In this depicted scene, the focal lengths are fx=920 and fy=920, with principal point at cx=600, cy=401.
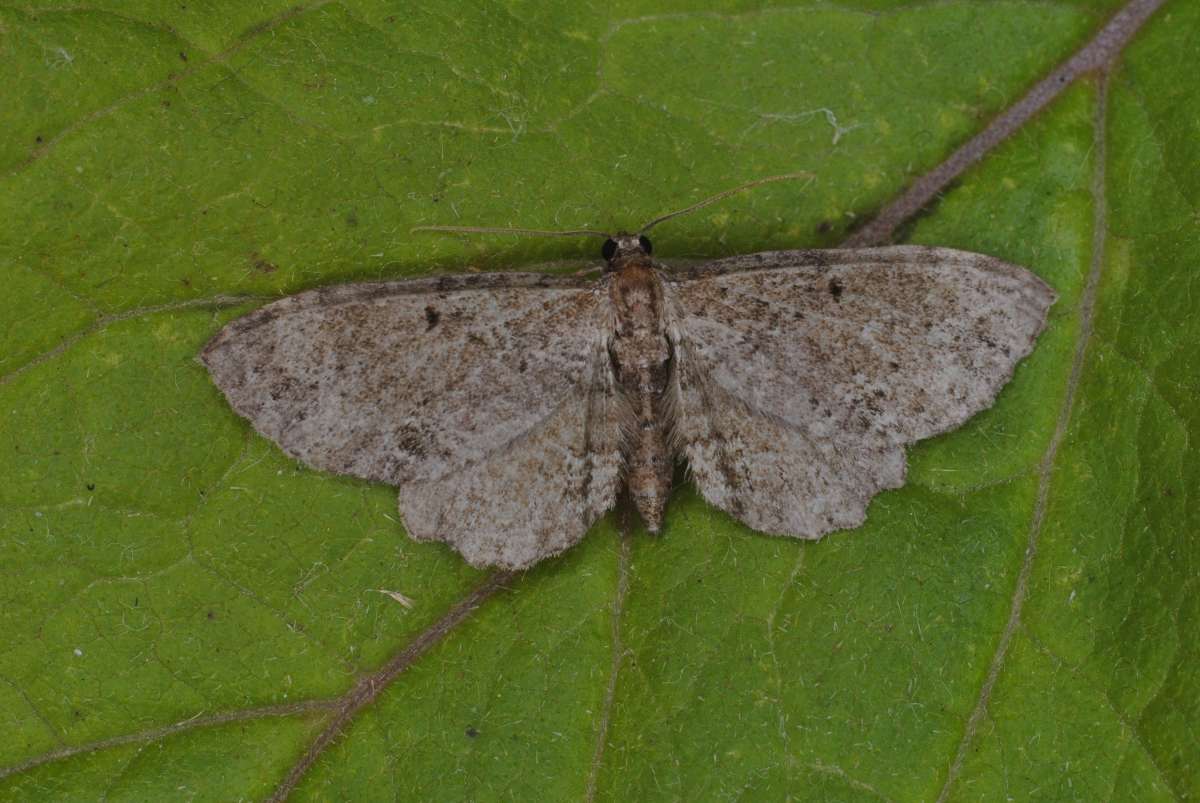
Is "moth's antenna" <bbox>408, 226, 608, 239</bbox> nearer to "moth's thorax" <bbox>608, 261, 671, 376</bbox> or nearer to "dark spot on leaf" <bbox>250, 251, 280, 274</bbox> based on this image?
"moth's thorax" <bbox>608, 261, 671, 376</bbox>

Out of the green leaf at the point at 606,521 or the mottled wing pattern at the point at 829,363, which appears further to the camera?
the mottled wing pattern at the point at 829,363

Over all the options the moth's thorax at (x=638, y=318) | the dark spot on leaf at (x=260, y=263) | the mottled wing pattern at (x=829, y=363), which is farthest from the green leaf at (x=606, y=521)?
the moth's thorax at (x=638, y=318)

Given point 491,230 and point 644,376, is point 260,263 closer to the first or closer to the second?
point 491,230

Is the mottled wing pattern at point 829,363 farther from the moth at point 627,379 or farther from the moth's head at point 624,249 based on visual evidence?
the moth's head at point 624,249

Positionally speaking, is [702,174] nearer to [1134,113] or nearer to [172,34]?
[1134,113]

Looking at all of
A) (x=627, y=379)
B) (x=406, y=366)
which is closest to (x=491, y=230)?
(x=406, y=366)

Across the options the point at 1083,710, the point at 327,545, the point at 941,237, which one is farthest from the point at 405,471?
the point at 1083,710
